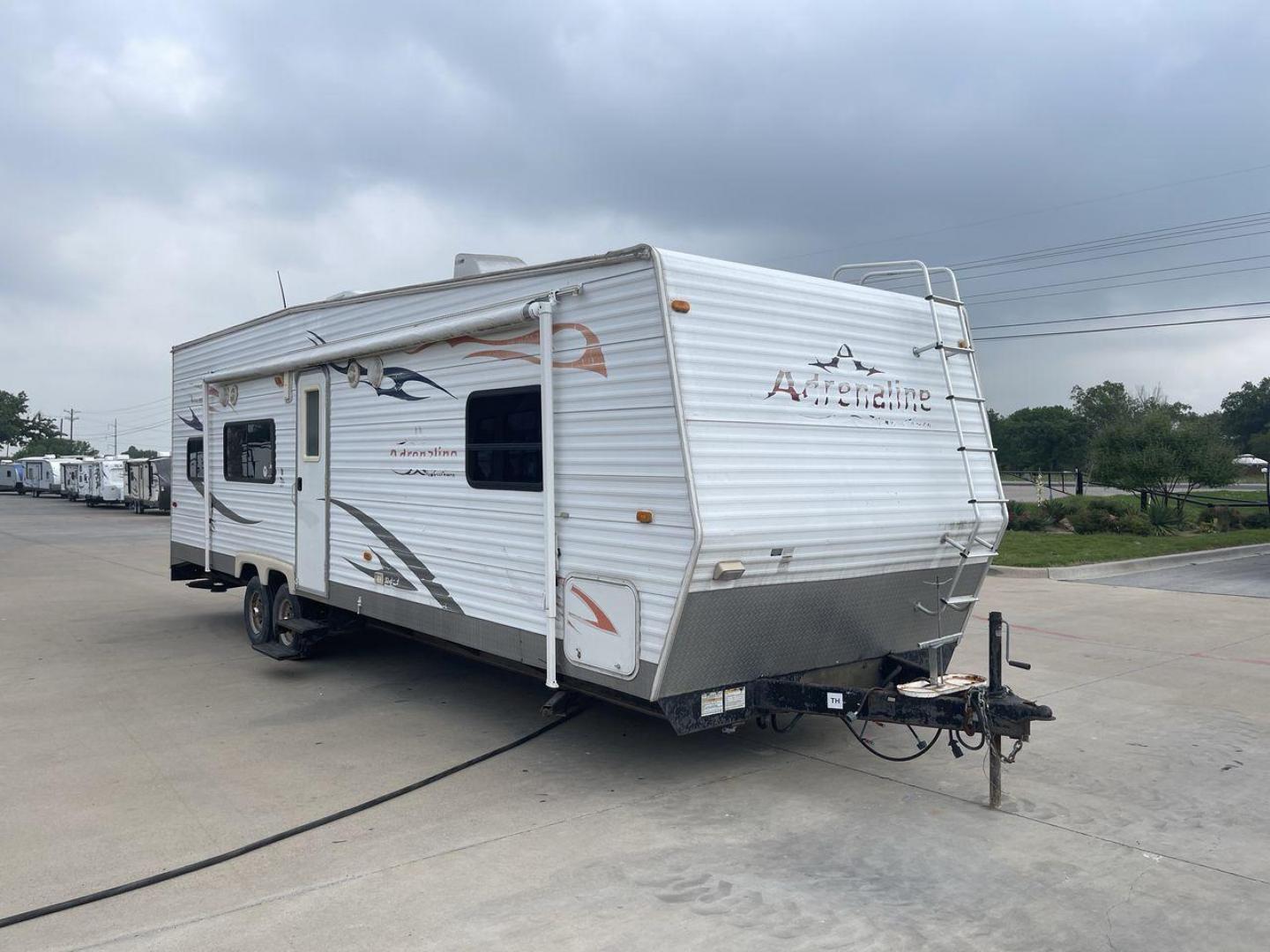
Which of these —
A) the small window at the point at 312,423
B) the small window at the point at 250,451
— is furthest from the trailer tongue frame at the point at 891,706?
the small window at the point at 250,451

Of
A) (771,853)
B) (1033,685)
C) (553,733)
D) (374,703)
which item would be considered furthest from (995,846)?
(374,703)

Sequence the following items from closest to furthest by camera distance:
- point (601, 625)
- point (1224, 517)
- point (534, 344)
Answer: point (601, 625)
point (534, 344)
point (1224, 517)

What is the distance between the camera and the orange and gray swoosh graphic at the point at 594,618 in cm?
552

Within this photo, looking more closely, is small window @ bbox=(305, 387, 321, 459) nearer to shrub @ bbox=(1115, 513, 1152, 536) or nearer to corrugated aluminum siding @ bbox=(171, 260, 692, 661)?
corrugated aluminum siding @ bbox=(171, 260, 692, 661)

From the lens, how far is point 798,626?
5.79 m

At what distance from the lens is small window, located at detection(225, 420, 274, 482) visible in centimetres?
940

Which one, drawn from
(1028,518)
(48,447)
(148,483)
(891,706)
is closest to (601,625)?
(891,706)

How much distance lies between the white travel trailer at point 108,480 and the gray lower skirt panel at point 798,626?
1706 inches

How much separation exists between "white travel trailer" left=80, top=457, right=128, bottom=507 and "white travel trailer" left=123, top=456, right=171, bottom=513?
1.35 metres

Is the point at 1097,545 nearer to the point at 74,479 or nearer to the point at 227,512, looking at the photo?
the point at 227,512

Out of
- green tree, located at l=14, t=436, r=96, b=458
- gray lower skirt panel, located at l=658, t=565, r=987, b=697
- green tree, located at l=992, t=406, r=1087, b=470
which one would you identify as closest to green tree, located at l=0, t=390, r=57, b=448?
green tree, located at l=14, t=436, r=96, b=458

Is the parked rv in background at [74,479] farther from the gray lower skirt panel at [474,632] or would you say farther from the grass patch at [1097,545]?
the gray lower skirt panel at [474,632]

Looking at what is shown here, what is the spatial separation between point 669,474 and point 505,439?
159 centimetres

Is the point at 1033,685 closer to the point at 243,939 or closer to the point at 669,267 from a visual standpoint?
the point at 669,267
